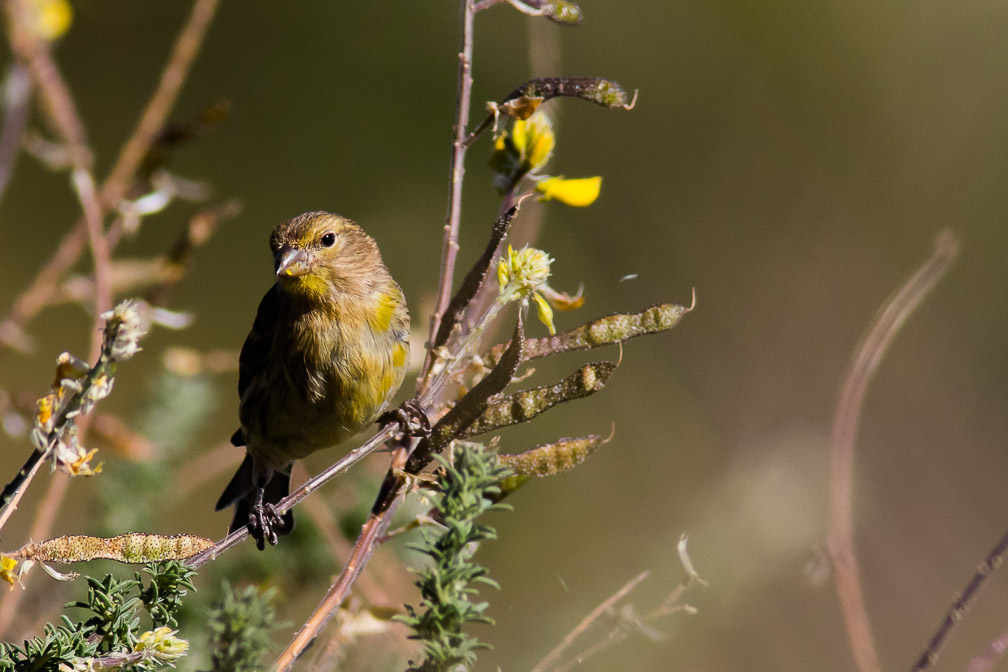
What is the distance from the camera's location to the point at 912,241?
16.6ft

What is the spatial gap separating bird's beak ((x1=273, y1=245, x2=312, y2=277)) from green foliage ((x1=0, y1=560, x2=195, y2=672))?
1.54 meters

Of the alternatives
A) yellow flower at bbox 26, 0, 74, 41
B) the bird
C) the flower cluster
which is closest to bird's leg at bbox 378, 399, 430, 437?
the flower cluster

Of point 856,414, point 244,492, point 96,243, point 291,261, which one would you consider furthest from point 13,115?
point 244,492

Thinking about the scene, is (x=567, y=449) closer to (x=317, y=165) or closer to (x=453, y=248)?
(x=453, y=248)

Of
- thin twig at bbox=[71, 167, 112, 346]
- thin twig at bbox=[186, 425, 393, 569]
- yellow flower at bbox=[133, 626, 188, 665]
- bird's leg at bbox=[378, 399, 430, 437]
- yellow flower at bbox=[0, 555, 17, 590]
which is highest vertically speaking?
thin twig at bbox=[71, 167, 112, 346]

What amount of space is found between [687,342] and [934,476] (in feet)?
5.31

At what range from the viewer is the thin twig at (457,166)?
3.75ft

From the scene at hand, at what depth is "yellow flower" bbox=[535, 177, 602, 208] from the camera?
3.63 feet

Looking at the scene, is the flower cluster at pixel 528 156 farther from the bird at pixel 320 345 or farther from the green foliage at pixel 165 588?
the bird at pixel 320 345

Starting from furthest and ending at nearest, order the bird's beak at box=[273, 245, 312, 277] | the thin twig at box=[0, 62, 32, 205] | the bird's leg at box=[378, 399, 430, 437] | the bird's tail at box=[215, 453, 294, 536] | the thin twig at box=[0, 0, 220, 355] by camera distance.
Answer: the bird's tail at box=[215, 453, 294, 536] → the bird's beak at box=[273, 245, 312, 277] → the bird's leg at box=[378, 399, 430, 437] → the thin twig at box=[0, 0, 220, 355] → the thin twig at box=[0, 62, 32, 205]

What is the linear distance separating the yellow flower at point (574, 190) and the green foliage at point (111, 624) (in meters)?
0.57

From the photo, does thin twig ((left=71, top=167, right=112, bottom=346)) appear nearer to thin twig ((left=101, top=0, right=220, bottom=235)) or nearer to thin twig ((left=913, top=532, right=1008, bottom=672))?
thin twig ((left=101, top=0, right=220, bottom=235))

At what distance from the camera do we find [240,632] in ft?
3.02

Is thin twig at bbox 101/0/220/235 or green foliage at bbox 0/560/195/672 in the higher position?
thin twig at bbox 101/0/220/235
